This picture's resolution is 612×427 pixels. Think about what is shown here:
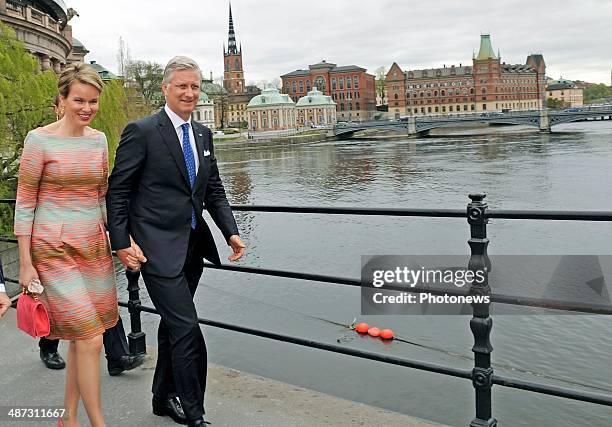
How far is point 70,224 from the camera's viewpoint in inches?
106

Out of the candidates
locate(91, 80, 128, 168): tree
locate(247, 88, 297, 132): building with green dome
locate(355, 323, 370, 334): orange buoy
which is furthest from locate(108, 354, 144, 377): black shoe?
locate(247, 88, 297, 132): building with green dome

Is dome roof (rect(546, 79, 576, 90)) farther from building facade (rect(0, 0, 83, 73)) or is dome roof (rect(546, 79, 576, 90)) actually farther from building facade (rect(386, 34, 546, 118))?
building facade (rect(0, 0, 83, 73))

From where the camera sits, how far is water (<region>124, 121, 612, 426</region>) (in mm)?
9562

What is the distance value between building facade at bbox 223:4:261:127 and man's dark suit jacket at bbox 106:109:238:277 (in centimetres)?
13218

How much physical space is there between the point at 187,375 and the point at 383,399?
7.00 meters

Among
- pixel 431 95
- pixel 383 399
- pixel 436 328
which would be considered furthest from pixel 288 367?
pixel 431 95

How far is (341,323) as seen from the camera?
12609mm

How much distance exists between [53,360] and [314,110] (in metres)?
126

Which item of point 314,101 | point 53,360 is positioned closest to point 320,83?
point 314,101

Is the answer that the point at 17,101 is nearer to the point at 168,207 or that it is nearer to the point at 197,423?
the point at 168,207

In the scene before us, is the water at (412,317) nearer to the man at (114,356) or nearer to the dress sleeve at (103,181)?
the man at (114,356)

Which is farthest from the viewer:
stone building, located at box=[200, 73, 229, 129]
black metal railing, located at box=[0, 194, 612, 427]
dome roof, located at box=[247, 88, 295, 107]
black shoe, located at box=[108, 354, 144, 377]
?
stone building, located at box=[200, 73, 229, 129]

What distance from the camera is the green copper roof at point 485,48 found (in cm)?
13475

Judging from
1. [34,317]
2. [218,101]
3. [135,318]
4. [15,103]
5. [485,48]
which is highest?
[485,48]
